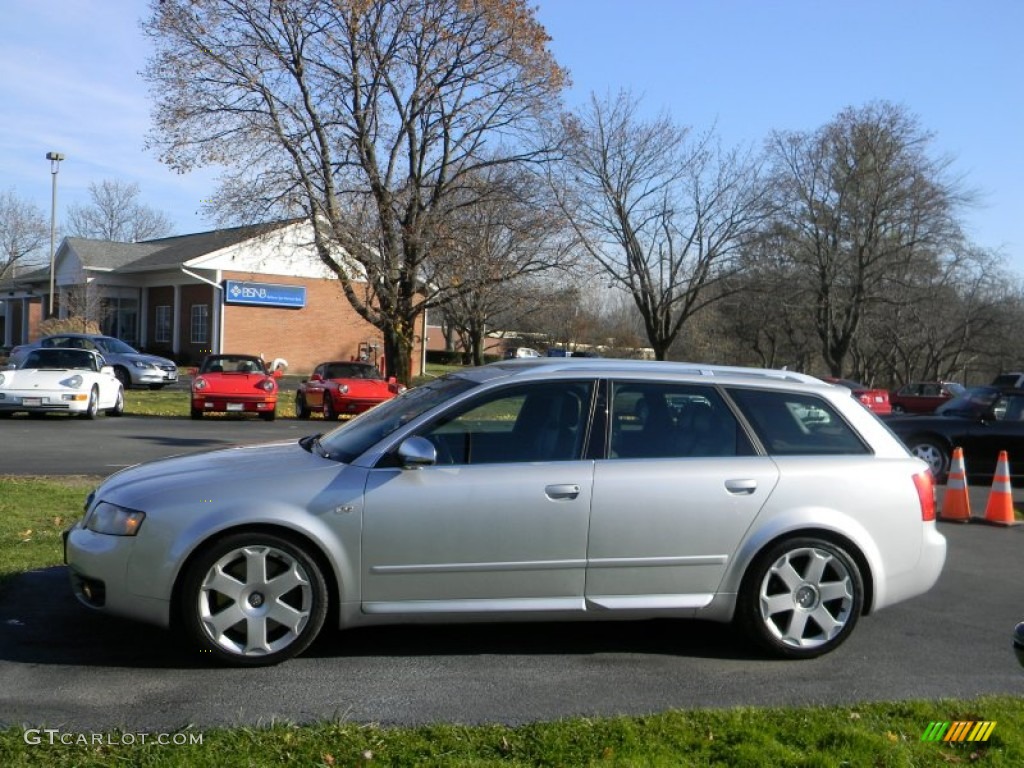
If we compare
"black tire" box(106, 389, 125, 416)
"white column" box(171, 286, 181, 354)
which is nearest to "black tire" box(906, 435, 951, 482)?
"black tire" box(106, 389, 125, 416)

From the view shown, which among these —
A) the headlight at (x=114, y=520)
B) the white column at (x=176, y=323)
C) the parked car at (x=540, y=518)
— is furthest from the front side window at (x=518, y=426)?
the white column at (x=176, y=323)

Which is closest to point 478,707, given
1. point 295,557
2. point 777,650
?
point 295,557

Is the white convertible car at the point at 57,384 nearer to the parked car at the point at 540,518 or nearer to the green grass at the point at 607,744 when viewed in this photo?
the parked car at the point at 540,518

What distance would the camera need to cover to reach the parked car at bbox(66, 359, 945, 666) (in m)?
4.99

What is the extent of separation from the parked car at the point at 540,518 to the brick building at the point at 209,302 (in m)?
34.6

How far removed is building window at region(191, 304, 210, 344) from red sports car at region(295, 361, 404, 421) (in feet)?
71.3

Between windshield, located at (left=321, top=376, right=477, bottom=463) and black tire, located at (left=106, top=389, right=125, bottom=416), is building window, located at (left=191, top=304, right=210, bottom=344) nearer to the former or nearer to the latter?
black tire, located at (left=106, top=389, right=125, bottom=416)

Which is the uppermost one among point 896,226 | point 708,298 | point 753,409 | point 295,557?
point 896,226

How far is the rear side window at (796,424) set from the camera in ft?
18.7

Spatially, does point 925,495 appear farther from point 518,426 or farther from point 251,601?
point 251,601

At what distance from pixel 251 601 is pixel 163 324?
44001 millimetres

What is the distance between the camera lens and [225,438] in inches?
685

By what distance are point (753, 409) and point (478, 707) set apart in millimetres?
2314

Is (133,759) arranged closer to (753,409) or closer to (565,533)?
(565,533)
